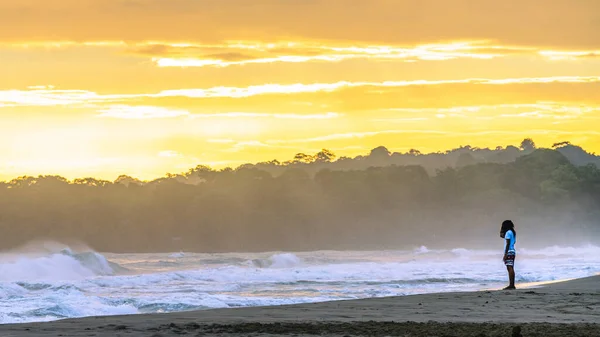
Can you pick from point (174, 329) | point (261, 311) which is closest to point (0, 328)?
point (174, 329)

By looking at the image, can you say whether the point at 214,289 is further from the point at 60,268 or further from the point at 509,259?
the point at 60,268

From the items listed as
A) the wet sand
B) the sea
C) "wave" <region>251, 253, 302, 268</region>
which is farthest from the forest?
the wet sand

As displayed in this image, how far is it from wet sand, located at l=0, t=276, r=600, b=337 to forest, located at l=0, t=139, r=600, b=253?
279 ft

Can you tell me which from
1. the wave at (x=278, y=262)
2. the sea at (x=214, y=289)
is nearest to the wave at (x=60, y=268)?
the sea at (x=214, y=289)

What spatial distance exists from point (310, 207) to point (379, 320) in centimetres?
10810

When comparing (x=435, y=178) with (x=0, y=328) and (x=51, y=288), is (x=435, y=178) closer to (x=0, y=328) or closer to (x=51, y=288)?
(x=51, y=288)

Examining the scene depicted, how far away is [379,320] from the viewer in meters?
13.4

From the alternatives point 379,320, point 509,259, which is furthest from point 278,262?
point 379,320

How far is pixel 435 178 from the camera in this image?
120m

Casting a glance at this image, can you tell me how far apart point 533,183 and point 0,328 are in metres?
107

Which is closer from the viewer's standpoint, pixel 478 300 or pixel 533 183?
pixel 478 300

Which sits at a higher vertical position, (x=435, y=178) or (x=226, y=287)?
(x=435, y=178)

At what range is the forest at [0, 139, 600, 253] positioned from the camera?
108125mm

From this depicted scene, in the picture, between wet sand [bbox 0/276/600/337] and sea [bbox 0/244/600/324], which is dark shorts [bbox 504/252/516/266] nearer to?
sea [bbox 0/244/600/324]
